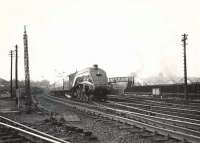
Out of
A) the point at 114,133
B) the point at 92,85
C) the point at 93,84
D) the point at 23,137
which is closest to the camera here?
the point at 23,137

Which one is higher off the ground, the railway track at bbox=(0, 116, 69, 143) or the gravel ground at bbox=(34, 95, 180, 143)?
the railway track at bbox=(0, 116, 69, 143)

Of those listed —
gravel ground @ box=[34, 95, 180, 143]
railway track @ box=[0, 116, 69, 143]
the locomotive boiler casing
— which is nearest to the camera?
railway track @ box=[0, 116, 69, 143]

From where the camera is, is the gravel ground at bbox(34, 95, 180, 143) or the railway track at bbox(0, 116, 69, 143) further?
the gravel ground at bbox(34, 95, 180, 143)

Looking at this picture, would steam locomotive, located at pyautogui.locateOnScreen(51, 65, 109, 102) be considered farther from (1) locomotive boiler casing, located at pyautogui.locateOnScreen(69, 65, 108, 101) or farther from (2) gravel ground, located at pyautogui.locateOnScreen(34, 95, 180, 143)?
(2) gravel ground, located at pyautogui.locateOnScreen(34, 95, 180, 143)

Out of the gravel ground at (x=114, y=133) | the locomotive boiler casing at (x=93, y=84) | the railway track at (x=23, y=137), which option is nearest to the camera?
the railway track at (x=23, y=137)

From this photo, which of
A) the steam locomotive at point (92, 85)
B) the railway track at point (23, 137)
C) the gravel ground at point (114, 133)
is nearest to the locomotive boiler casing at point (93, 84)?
the steam locomotive at point (92, 85)

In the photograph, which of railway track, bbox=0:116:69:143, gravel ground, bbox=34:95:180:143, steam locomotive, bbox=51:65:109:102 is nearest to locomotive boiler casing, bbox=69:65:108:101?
steam locomotive, bbox=51:65:109:102

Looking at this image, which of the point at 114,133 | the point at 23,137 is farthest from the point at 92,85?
the point at 23,137

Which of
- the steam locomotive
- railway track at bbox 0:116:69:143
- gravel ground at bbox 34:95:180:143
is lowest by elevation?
gravel ground at bbox 34:95:180:143

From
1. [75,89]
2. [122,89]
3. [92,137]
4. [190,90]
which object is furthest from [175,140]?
[122,89]

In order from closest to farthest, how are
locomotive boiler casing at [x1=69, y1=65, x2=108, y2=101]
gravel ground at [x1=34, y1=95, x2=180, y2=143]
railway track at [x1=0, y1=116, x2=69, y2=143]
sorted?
railway track at [x1=0, y1=116, x2=69, y2=143], gravel ground at [x1=34, y1=95, x2=180, y2=143], locomotive boiler casing at [x1=69, y1=65, x2=108, y2=101]

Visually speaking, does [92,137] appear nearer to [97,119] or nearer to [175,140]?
[175,140]

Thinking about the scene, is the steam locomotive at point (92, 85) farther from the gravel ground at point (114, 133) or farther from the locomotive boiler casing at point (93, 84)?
the gravel ground at point (114, 133)

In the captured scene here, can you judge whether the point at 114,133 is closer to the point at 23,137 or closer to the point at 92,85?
the point at 23,137
